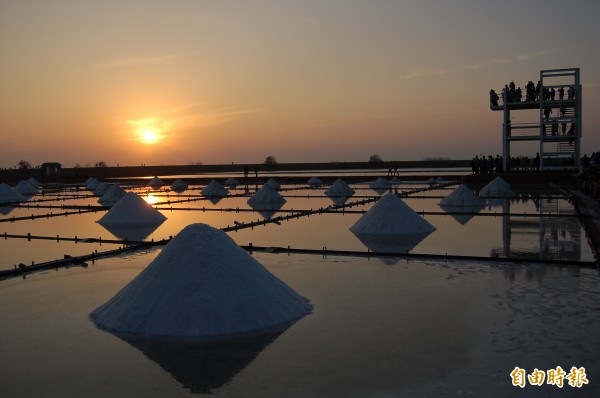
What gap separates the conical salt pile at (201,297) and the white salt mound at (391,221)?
700 centimetres

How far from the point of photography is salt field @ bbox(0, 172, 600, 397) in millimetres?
4738

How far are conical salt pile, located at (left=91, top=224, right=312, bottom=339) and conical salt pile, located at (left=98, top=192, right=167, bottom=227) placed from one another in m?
10.6

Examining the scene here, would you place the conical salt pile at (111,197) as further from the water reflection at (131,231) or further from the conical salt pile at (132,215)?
the water reflection at (131,231)

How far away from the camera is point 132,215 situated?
1777 centimetres

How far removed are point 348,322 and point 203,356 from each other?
180 cm

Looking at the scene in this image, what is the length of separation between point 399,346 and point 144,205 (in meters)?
14.3

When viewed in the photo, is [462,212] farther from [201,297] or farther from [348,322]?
[201,297]

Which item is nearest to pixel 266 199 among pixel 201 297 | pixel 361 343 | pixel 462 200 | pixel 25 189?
pixel 462 200

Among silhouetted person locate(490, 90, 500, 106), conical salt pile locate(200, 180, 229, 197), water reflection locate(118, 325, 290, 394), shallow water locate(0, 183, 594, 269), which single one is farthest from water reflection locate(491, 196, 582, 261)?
silhouetted person locate(490, 90, 500, 106)

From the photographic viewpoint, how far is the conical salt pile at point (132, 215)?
17.5m

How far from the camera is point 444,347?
18.0 ft

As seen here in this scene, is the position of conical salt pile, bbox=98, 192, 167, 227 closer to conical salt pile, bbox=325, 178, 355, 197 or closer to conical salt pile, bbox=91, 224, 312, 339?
conical salt pile, bbox=91, 224, 312, 339

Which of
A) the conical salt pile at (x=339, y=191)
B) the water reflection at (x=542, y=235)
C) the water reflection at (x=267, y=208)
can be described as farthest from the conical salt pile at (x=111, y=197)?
the water reflection at (x=542, y=235)

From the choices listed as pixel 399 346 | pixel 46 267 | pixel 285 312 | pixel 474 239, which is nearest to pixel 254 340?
pixel 285 312
